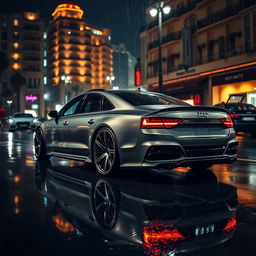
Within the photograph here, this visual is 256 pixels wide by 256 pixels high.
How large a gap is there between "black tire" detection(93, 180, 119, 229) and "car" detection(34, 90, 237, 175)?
59cm

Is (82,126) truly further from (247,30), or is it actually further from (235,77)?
(247,30)

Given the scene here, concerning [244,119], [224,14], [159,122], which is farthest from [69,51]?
[159,122]

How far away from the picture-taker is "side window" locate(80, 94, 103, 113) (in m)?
7.12

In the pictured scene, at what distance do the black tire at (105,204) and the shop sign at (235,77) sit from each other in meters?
26.3

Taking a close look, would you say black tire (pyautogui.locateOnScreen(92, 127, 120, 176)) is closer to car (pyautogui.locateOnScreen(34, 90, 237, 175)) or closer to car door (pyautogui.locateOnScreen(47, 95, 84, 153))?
car (pyautogui.locateOnScreen(34, 90, 237, 175))

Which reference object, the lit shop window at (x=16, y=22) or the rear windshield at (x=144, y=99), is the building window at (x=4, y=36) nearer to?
the lit shop window at (x=16, y=22)

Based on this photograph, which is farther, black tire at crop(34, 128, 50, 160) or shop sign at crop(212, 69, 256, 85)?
shop sign at crop(212, 69, 256, 85)

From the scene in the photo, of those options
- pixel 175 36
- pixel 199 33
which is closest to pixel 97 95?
pixel 199 33

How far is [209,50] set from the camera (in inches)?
1454

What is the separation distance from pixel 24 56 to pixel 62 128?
93544 millimetres

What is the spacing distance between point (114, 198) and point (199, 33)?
35.4 m

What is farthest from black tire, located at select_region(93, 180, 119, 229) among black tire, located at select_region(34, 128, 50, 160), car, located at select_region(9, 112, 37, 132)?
car, located at select_region(9, 112, 37, 132)

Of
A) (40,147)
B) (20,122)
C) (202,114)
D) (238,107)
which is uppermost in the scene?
(238,107)

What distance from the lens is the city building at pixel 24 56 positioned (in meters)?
96.2
